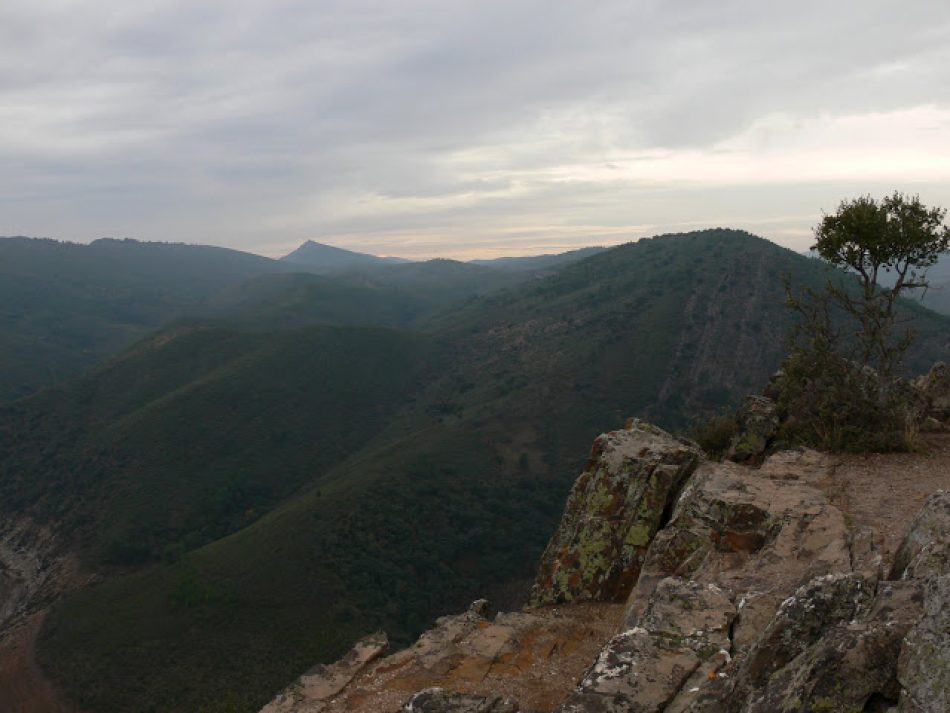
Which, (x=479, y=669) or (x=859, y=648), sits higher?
(x=859, y=648)

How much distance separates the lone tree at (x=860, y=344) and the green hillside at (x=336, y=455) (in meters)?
35.7

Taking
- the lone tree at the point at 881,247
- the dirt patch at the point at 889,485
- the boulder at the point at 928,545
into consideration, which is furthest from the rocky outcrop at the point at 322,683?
the lone tree at the point at 881,247

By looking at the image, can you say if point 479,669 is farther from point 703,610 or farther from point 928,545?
point 928,545

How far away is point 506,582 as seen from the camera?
6012 cm

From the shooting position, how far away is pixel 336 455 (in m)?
90.4

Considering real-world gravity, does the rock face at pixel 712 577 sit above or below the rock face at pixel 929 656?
below

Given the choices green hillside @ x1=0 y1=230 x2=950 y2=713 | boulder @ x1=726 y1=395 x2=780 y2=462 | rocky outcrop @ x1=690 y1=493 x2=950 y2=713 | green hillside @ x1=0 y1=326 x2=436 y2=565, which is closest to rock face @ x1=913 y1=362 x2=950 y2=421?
boulder @ x1=726 y1=395 x2=780 y2=462

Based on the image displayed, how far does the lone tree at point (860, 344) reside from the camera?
52.1 feet

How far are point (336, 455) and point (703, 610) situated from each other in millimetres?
86686

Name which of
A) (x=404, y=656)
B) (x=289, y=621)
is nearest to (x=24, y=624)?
(x=289, y=621)

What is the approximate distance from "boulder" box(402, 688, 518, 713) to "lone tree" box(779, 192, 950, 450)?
11.9 metres

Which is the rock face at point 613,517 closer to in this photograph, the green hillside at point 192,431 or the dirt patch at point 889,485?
the dirt patch at point 889,485

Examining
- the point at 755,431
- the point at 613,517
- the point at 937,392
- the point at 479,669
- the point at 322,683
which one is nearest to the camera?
the point at 479,669

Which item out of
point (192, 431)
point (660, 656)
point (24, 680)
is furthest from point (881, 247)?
point (192, 431)
